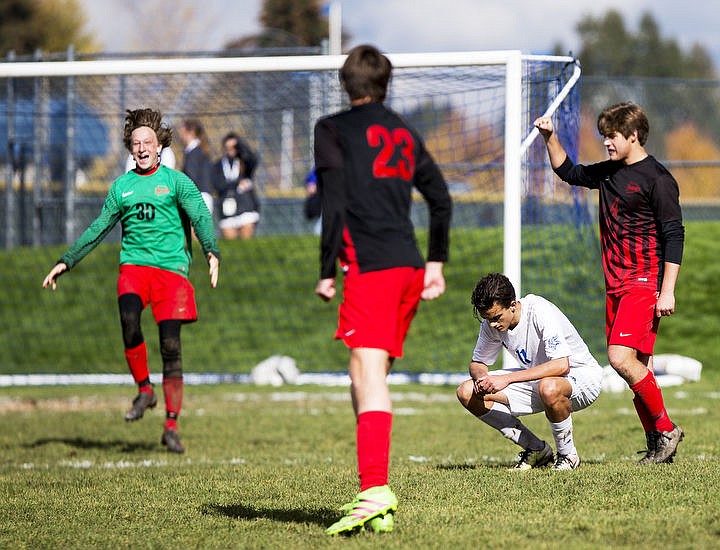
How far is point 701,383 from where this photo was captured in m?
12.0

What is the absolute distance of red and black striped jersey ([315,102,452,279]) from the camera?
452 centimetres

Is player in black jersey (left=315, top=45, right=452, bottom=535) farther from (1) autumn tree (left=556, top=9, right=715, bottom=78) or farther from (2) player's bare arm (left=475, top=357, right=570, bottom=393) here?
(1) autumn tree (left=556, top=9, right=715, bottom=78)

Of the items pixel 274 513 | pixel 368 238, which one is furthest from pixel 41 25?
pixel 368 238

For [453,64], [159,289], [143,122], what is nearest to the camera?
[143,122]

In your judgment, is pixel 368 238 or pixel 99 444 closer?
pixel 368 238

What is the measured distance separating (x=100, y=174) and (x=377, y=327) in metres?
16.5

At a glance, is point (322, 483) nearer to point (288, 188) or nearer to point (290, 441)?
point (290, 441)

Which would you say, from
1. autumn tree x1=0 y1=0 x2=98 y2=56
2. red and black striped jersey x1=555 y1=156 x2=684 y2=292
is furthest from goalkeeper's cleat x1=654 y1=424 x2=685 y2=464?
autumn tree x1=0 y1=0 x2=98 y2=56

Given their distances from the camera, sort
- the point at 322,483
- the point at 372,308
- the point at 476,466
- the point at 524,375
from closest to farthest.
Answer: the point at 372,308
the point at 524,375
the point at 322,483
the point at 476,466

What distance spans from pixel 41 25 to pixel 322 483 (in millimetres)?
46590

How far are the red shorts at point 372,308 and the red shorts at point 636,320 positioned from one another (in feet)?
6.91

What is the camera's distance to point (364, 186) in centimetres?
457

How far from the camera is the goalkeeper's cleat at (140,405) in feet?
25.8

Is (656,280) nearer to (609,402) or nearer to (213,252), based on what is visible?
(213,252)
